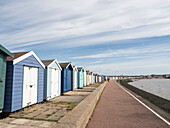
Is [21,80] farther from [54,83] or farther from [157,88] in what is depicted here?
[157,88]

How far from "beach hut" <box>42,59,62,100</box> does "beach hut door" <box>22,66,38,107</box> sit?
5.03 feet

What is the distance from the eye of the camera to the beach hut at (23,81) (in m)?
6.25

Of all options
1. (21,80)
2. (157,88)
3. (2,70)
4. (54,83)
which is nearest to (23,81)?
(21,80)

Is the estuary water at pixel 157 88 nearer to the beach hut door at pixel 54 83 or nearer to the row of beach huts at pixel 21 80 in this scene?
the beach hut door at pixel 54 83

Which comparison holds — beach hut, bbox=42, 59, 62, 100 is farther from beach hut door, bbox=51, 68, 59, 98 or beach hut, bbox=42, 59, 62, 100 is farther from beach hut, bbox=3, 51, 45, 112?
beach hut, bbox=3, 51, 45, 112

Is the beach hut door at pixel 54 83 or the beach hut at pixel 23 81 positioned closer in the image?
the beach hut at pixel 23 81

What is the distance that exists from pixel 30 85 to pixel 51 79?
3.03m

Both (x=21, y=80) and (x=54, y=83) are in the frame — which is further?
(x=54, y=83)

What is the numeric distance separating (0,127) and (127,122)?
495cm

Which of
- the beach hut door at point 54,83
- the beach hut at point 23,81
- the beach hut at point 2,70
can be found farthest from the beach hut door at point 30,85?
the beach hut door at point 54,83

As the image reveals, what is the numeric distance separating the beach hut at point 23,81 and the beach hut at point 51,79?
3.02 feet

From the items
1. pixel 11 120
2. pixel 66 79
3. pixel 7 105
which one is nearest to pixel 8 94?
pixel 7 105

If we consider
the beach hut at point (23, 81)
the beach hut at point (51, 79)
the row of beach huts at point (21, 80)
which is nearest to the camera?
the row of beach huts at point (21, 80)

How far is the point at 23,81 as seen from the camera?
7082 millimetres
